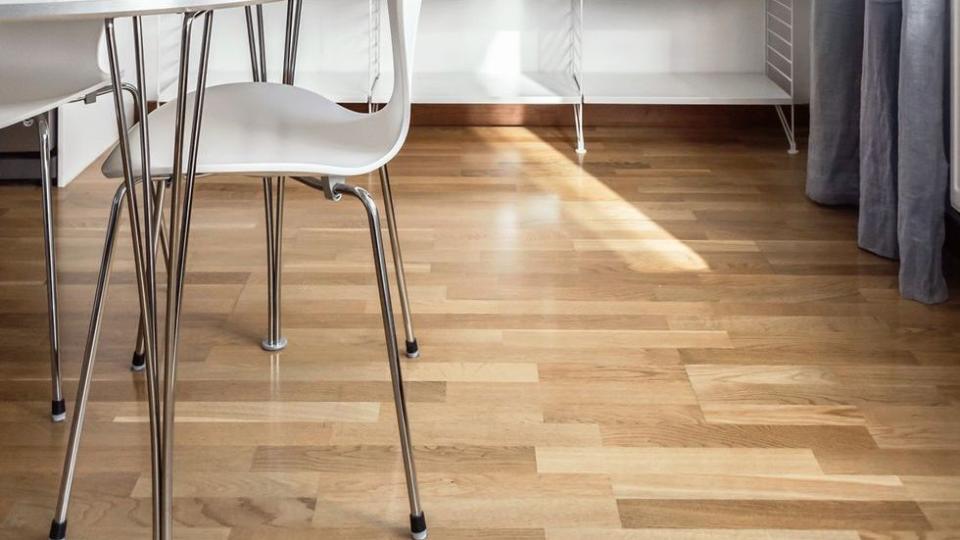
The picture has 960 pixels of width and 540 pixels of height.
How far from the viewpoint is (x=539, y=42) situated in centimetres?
396

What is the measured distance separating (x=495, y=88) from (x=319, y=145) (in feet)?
7.43

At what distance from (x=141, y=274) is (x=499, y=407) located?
0.67 m

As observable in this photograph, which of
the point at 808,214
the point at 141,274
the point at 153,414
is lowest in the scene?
the point at 808,214

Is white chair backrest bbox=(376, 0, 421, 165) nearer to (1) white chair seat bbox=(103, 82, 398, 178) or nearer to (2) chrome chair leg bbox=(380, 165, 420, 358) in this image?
(1) white chair seat bbox=(103, 82, 398, 178)

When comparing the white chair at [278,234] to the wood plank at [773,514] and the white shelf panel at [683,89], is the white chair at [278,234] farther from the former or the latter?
the white shelf panel at [683,89]

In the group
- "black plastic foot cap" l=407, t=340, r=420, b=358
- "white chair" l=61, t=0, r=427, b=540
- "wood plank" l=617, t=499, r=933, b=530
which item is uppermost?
"white chair" l=61, t=0, r=427, b=540

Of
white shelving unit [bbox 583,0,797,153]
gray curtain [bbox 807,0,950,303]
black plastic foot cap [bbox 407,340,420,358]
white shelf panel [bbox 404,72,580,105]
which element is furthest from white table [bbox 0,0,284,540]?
→ white shelving unit [bbox 583,0,797,153]

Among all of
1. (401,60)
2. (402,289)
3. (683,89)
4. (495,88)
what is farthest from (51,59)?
(683,89)

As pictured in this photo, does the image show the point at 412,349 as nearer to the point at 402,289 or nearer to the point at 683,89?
the point at 402,289

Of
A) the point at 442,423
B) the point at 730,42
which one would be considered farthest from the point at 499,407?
the point at 730,42

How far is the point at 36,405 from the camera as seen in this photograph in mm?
1856

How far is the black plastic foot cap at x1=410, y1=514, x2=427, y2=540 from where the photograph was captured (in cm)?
147

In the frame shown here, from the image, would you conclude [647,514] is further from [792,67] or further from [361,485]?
[792,67]

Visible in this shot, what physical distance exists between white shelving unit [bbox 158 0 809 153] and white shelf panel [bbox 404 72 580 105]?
0.05 ft
